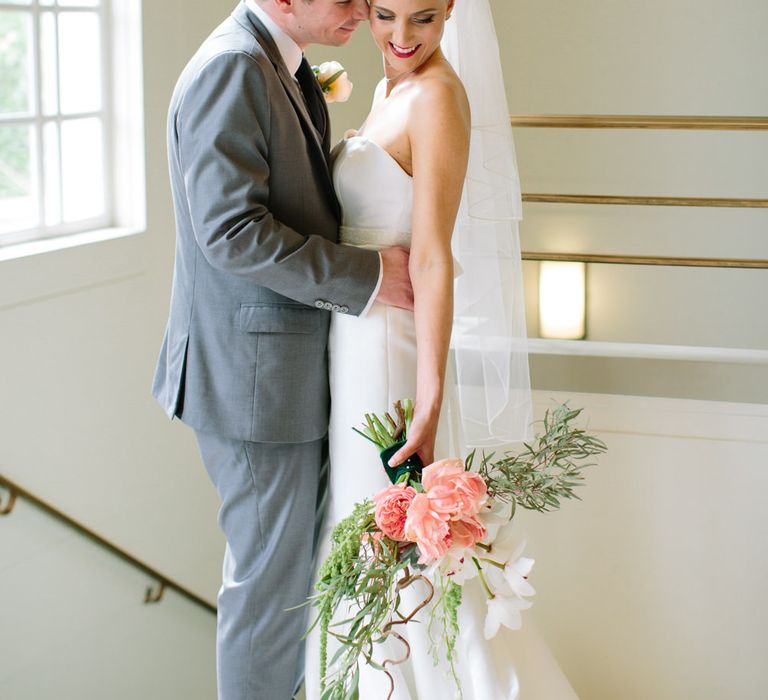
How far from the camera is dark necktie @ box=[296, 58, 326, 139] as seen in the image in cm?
219

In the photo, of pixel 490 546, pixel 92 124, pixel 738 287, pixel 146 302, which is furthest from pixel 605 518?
pixel 738 287

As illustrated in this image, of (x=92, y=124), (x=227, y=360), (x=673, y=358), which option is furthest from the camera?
(x=92, y=124)

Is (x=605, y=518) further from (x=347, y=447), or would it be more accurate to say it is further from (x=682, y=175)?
(x=682, y=175)

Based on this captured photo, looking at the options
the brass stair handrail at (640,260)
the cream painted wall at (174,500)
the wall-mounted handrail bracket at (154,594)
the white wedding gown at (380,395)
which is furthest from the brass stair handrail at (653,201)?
the wall-mounted handrail bracket at (154,594)

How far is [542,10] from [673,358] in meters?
3.21

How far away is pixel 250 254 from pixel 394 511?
57cm

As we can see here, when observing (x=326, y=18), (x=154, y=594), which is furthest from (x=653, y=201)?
(x=154, y=594)

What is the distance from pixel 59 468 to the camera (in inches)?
123

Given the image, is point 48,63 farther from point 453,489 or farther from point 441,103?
point 453,489

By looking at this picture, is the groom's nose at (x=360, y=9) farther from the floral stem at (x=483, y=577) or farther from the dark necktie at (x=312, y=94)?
the floral stem at (x=483, y=577)

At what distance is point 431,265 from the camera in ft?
6.59

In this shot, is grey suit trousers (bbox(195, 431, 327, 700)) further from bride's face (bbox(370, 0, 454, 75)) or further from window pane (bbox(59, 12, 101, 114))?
window pane (bbox(59, 12, 101, 114))

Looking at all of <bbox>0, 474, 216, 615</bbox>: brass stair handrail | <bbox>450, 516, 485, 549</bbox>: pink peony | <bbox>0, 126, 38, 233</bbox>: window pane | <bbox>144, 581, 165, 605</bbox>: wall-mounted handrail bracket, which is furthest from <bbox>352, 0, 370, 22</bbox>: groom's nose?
<bbox>144, 581, 165, 605</bbox>: wall-mounted handrail bracket

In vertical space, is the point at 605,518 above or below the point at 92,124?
below
